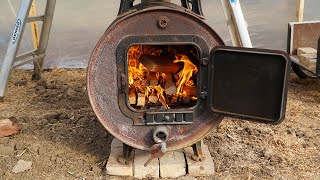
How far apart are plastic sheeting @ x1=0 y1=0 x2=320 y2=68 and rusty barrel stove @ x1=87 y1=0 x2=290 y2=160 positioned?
2523 mm

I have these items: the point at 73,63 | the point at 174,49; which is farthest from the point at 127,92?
the point at 73,63

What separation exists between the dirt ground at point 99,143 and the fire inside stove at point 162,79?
54cm

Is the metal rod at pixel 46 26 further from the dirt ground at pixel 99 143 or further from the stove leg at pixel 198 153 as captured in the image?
the stove leg at pixel 198 153

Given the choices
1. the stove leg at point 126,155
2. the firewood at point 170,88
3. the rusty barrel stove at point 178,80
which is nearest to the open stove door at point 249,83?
the rusty barrel stove at point 178,80

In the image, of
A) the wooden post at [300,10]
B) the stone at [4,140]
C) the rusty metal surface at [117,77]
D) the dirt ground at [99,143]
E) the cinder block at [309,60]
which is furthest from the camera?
the wooden post at [300,10]

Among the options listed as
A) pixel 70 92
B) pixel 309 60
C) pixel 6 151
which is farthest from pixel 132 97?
pixel 309 60

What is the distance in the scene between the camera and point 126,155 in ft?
9.35

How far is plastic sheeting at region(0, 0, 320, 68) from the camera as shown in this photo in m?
5.23

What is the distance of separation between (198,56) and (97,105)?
70cm

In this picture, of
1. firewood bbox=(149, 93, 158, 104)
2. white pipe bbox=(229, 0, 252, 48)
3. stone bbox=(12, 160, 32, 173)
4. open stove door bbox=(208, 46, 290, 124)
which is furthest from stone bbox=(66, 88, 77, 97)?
open stove door bbox=(208, 46, 290, 124)

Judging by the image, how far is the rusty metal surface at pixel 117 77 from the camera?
8.36 feet

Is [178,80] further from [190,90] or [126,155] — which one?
[126,155]

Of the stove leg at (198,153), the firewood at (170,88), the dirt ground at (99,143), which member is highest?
the firewood at (170,88)

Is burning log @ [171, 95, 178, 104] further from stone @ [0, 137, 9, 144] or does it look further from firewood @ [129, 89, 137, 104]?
stone @ [0, 137, 9, 144]
